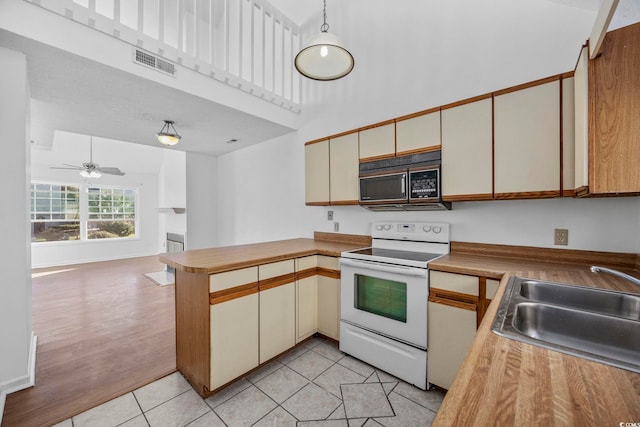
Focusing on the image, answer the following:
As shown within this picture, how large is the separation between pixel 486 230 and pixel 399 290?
0.89 meters

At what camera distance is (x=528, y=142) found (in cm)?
177

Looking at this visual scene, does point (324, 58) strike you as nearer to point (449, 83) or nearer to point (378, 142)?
point (378, 142)

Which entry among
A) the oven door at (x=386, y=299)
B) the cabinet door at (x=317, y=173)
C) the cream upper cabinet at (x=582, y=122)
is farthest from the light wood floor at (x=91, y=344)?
the cream upper cabinet at (x=582, y=122)

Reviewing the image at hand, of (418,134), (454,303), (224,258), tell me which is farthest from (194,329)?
(418,134)

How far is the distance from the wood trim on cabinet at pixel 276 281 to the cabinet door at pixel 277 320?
0.03 metres

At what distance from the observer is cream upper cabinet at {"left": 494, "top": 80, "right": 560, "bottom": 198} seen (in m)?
1.69

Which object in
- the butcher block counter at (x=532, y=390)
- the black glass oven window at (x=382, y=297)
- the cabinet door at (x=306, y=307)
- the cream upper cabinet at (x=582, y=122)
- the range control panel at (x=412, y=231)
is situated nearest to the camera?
the butcher block counter at (x=532, y=390)

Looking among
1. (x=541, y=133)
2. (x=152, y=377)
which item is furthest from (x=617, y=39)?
(x=152, y=377)

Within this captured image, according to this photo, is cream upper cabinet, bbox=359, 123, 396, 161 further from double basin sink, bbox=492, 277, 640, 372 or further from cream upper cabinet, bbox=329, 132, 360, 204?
double basin sink, bbox=492, 277, 640, 372

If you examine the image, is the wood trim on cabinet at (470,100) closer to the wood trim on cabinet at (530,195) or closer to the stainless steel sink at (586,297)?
the wood trim on cabinet at (530,195)

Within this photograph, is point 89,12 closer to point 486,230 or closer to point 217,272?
point 217,272

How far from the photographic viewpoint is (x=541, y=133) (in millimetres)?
1729

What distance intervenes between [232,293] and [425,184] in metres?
1.71

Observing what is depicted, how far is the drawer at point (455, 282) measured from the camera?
1748mm
